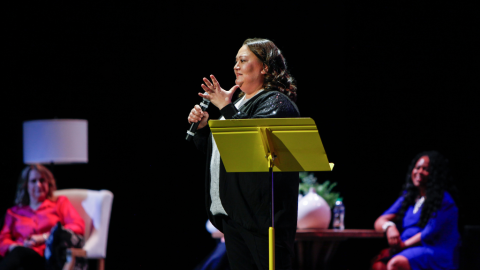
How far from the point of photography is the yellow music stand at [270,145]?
146cm

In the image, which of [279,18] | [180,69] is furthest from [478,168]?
[180,69]

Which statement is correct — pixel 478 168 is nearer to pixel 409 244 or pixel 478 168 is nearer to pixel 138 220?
pixel 409 244

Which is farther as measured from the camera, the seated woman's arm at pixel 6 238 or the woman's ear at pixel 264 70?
the seated woman's arm at pixel 6 238

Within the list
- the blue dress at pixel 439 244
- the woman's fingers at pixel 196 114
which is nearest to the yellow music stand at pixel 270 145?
the woman's fingers at pixel 196 114

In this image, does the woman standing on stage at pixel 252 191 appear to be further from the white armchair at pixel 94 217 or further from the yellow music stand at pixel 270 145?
the white armchair at pixel 94 217

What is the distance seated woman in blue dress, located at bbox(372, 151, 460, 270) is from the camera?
3.30 m

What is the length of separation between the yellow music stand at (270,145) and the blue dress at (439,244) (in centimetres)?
212

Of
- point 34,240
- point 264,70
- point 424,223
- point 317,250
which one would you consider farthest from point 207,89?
point 34,240

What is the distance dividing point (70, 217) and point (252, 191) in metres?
2.41

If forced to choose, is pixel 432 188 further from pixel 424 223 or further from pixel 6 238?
pixel 6 238

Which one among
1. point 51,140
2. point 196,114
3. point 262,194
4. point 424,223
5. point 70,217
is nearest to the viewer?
point 262,194

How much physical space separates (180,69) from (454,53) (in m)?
2.20

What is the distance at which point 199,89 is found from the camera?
409cm

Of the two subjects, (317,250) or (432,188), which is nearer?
(317,250)
